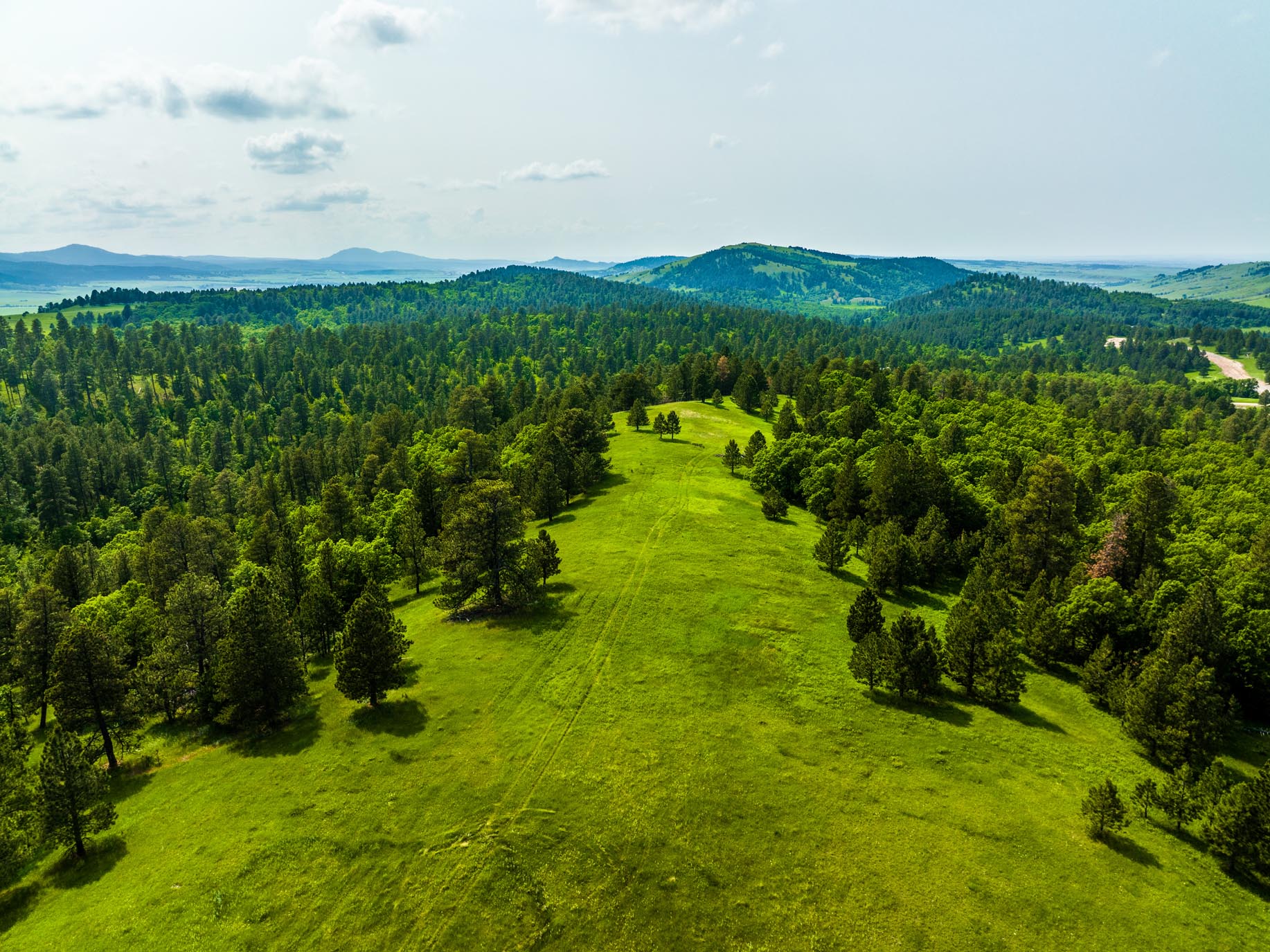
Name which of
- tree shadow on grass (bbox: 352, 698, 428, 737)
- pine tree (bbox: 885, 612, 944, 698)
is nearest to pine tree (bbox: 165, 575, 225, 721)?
tree shadow on grass (bbox: 352, 698, 428, 737)

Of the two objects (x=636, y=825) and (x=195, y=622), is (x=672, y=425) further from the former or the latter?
(x=636, y=825)

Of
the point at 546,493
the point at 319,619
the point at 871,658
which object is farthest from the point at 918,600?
the point at 319,619

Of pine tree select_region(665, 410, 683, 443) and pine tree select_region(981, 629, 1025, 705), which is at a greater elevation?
pine tree select_region(665, 410, 683, 443)

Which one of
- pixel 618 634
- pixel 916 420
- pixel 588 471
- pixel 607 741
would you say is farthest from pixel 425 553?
pixel 916 420

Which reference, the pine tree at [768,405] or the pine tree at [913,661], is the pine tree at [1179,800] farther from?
the pine tree at [768,405]

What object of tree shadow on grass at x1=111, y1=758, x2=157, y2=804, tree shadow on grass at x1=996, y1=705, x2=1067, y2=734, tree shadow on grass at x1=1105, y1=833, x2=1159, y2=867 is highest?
tree shadow on grass at x1=1105, y1=833, x2=1159, y2=867

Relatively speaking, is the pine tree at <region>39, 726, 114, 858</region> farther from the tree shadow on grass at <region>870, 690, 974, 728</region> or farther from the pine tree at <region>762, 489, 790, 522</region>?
the pine tree at <region>762, 489, 790, 522</region>
